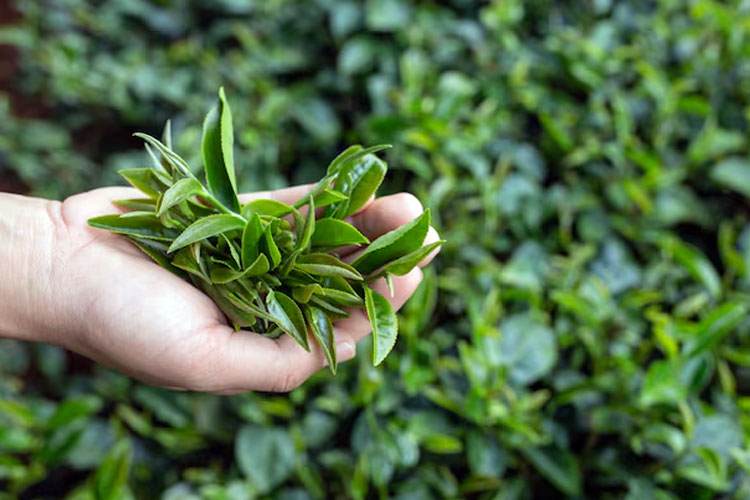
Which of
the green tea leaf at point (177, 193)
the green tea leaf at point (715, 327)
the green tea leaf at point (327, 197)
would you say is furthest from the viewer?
the green tea leaf at point (715, 327)

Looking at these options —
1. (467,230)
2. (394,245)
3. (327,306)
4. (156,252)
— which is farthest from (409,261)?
(467,230)

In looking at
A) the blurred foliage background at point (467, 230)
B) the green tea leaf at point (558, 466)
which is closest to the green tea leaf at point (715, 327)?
the blurred foliage background at point (467, 230)

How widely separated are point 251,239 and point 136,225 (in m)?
0.17

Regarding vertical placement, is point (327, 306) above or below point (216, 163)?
below

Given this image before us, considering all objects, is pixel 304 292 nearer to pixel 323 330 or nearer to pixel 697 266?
pixel 323 330

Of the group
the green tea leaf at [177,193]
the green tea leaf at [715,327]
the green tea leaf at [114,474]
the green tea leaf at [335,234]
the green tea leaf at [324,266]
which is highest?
the green tea leaf at [177,193]

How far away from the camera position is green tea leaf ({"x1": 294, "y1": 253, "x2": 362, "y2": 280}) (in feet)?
2.99

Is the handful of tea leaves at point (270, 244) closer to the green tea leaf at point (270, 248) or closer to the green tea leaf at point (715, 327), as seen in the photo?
the green tea leaf at point (270, 248)

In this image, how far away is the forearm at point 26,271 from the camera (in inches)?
38.3

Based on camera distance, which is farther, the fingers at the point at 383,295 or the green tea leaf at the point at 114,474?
the green tea leaf at the point at 114,474

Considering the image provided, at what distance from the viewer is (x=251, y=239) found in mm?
905

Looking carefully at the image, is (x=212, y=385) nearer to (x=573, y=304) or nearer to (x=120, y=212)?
(x=120, y=212)

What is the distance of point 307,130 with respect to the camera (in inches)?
69.5

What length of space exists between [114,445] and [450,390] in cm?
70
